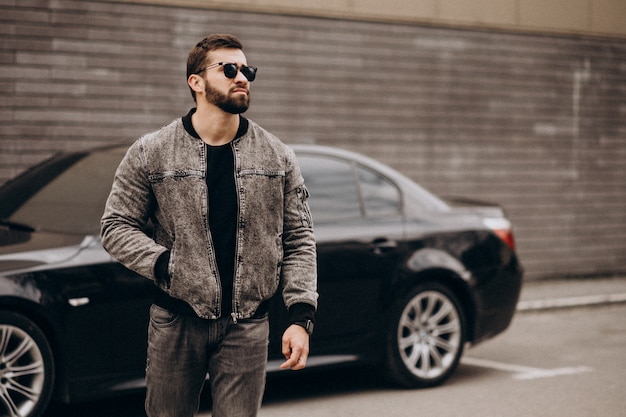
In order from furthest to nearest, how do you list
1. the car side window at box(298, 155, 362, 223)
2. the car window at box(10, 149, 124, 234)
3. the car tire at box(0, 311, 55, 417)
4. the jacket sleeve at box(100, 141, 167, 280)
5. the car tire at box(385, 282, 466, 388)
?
the car tire at box(385, 282, 466, 388) → the car side window at box(298, 155, 362, 223) → the car window at box(10, 149, 124, 234) → the car tire at box(0, 311, 55, 417) → the jacket sleeve at box(100, 141, 167, 280)

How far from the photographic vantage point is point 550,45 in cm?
1262

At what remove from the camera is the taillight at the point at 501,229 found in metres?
7.06

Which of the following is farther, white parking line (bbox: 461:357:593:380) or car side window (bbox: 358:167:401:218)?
white parking line (bbox: 461:357:593:380)

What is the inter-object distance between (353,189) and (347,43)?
497 centimetres

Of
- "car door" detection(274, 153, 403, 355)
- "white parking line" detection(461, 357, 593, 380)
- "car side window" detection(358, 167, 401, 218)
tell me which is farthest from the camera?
"white parking line" detection(461, 357, 593, 380)

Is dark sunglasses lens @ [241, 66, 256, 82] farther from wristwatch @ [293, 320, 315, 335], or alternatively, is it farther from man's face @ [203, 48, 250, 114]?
wristwatch @ [293, 320, 315, 335]

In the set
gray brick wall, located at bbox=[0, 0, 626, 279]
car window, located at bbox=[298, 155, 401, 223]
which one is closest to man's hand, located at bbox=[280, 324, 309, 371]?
car window, located at bbox=[298, 155, 401, 223]

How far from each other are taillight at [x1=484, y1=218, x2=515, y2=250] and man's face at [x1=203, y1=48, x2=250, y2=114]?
4219mm

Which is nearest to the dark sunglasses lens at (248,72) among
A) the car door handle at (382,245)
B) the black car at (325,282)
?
the black car at (325,282)

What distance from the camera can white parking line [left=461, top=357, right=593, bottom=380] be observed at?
7.05 meters

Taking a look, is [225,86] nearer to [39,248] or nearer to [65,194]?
[39,248]

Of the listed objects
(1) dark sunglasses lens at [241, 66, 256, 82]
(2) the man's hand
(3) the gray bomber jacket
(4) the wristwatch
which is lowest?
(2) the man's hand

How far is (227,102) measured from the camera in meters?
3.11

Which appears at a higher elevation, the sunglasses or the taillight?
the sunglasses
